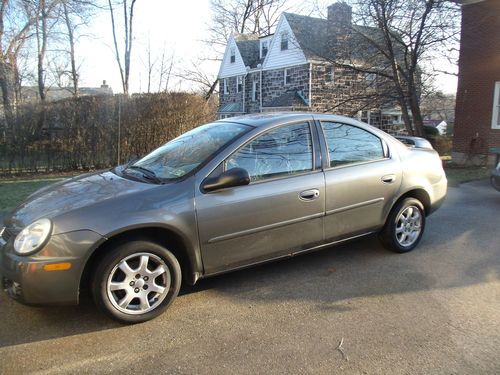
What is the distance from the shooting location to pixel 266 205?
3.76 meters

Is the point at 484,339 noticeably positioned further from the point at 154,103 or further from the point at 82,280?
the point at 154,103

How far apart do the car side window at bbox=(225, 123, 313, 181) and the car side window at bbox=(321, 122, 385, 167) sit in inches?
10.3

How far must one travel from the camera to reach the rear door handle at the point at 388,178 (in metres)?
4.55

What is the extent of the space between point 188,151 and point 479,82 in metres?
14.0

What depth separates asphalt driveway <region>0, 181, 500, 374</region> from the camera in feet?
9.25

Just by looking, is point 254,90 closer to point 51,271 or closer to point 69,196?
point 69,196

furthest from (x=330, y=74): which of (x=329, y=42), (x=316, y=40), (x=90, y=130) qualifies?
(x=90, y=130)

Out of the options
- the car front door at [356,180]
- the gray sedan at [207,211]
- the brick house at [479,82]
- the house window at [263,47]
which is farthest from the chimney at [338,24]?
the house window at [263,47]

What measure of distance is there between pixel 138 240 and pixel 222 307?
93cm

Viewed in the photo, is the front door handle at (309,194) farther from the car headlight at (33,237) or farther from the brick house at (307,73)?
the brick house at (307,73)

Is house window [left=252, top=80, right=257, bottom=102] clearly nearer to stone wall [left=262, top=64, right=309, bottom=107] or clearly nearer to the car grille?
stone wall [left=262, top=64, right=309, bottom=107]

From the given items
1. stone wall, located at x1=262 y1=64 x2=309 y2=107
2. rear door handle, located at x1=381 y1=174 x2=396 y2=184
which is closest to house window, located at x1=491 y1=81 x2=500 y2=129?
rear door handle, located at x1=381 y1=174 x2=396 y2=184

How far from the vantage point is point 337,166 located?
4258 millimetres

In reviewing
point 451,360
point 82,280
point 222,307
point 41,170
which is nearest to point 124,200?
point 82,280
